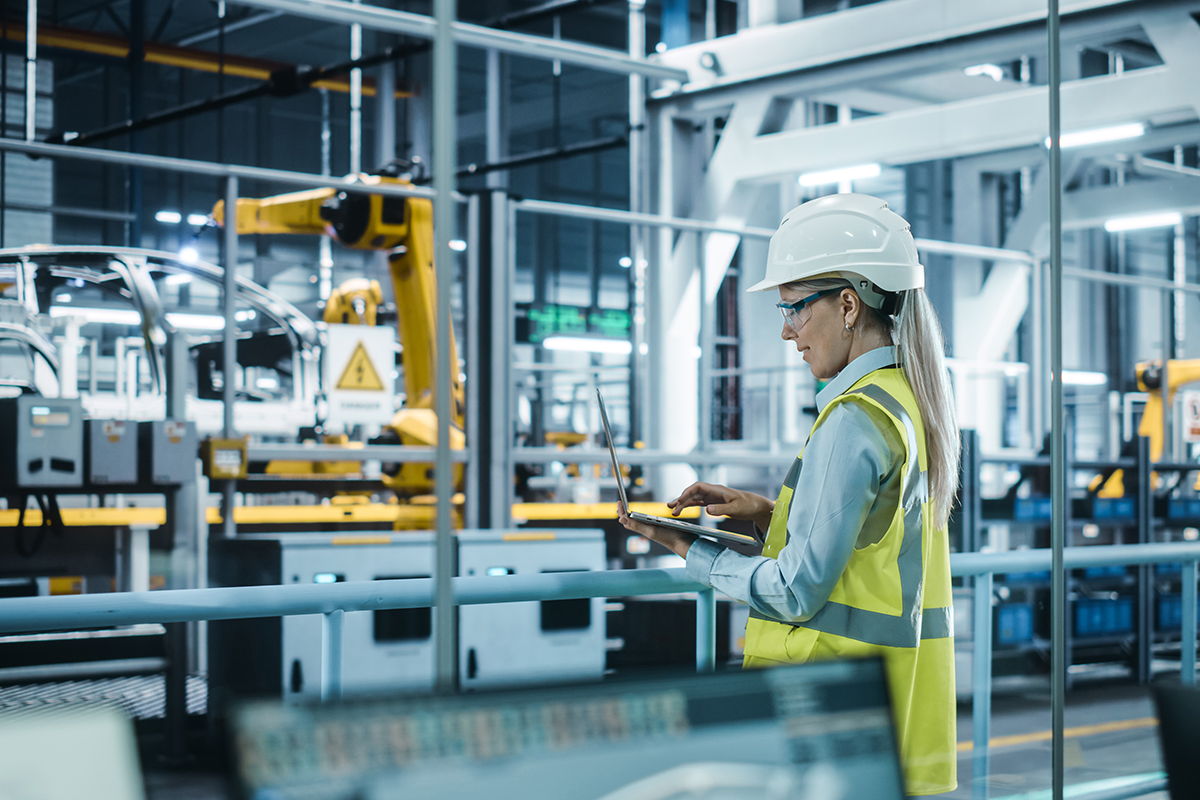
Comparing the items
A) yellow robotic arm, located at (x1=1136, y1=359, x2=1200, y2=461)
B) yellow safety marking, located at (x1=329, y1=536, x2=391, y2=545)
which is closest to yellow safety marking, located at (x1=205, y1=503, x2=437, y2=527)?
yellow safety marking, located at (x1=329, y1=536, x2=391, y2=545)

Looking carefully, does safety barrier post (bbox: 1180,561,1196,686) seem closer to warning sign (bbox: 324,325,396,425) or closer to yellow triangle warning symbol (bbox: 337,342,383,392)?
warning sign (bbox: 324,325,396,425)

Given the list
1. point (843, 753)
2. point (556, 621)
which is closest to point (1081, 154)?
point (556, 621)

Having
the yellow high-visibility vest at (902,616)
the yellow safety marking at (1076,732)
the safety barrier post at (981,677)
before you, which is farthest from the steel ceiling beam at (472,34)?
the yellow high-visibility vest at (902,616)

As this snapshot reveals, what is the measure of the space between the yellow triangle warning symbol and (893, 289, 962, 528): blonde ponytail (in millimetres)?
4880

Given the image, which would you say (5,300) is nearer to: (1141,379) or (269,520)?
(269,520)

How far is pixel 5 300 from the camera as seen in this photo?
6355mm

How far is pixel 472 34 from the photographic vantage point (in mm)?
8242

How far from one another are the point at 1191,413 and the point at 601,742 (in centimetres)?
852

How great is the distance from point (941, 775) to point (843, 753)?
2.54 feet

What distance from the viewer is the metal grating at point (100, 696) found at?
4855 millimetres

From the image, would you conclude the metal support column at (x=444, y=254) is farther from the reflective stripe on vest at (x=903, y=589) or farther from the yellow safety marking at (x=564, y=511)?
the yellow safety marking at (x=564, y=511)

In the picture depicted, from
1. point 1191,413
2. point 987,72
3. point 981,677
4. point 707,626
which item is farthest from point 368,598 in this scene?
point 987,72

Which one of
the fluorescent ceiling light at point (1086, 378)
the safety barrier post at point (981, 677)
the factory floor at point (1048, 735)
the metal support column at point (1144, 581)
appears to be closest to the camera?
the safety barrier post at point (981, 677)

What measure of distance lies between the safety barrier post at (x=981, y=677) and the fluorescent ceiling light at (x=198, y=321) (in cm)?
1501
